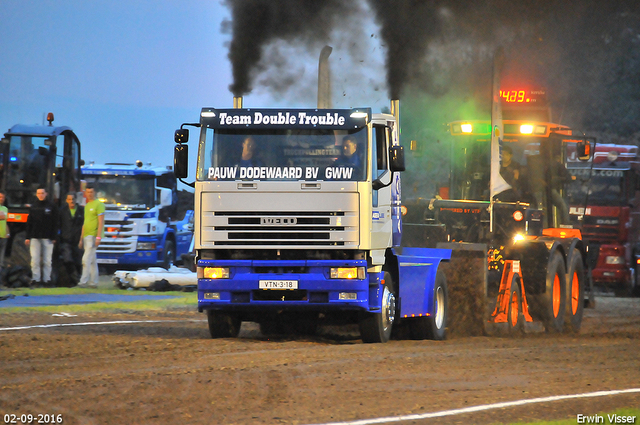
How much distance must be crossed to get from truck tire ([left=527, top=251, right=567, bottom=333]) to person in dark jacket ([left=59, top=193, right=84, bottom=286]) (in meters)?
12.1

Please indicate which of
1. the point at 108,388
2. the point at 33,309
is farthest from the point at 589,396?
the point at 33,309

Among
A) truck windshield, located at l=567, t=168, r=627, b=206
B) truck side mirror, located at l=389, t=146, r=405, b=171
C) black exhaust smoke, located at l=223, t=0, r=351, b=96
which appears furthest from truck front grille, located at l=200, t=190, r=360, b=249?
truck windshield, located at l=567, t=168, r=627, b=206

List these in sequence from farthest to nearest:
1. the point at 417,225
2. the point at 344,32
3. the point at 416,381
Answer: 1. the point at 344,32
2. the point at 417,225
3. the point at 416,381

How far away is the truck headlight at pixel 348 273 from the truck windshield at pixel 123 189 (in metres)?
16.9

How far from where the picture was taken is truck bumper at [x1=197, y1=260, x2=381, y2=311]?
13.3 meters

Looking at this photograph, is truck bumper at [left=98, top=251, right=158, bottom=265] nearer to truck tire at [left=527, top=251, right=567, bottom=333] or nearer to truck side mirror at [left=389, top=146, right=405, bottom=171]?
truck tire at [left=527, top=251, right=567, bottom=333]

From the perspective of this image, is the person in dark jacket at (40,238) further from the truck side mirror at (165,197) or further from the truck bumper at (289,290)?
the truck bumper at (289,290)

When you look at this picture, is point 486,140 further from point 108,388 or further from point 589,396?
point 108,388

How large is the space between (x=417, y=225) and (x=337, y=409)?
28.9ft

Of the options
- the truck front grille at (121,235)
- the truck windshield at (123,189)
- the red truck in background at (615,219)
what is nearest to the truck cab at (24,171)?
the truck windshield at (123,189)

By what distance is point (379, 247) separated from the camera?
13.7m

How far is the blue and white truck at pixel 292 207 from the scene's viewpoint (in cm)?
1325

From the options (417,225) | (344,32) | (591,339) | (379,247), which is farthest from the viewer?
(344,32)

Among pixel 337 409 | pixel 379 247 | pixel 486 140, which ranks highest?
pixel 486 140
